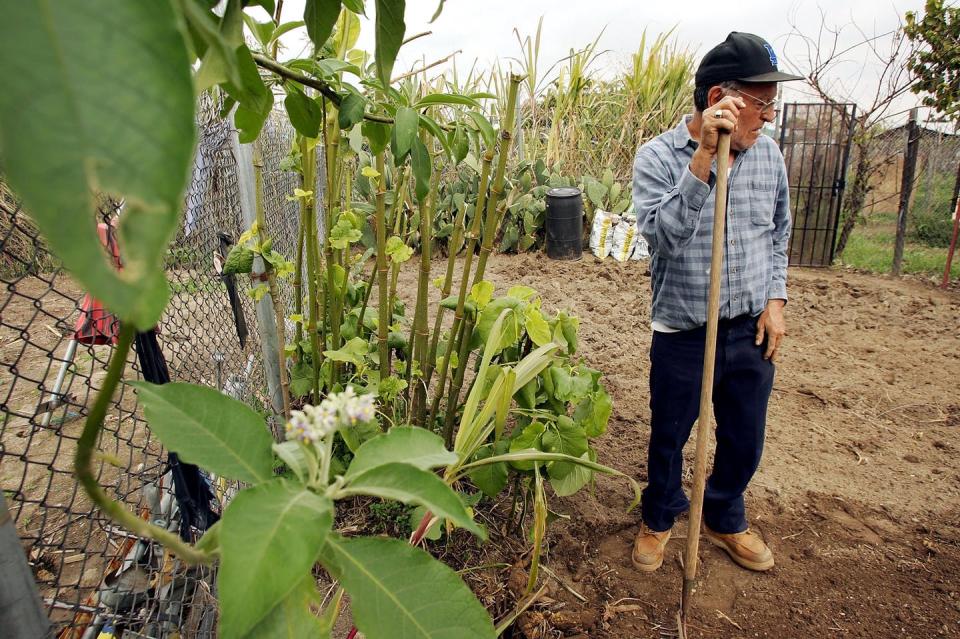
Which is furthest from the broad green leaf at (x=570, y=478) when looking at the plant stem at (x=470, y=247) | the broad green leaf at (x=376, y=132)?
the broad green leaf at (x=376, y=132)

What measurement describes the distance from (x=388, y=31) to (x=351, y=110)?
35 centimetres

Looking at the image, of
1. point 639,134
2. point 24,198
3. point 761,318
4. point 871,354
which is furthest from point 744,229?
point 639,134

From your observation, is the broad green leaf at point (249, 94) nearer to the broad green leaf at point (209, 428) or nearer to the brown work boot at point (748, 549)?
the broad green leaf at point (209, 428)

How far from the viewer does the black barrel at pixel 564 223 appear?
267 inches

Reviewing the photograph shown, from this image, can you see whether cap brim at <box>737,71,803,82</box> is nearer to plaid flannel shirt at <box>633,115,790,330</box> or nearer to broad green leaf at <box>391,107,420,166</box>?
plaid flannel shirt at <box>633,115,790,330</box>

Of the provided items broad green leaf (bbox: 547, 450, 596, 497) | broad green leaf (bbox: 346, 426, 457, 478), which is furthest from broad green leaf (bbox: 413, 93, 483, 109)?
broad green leaf (bbox: 547, 450, 596, 497)

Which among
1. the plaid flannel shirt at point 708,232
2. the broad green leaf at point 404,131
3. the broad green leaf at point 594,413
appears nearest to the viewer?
the broad green leaf at point 404,131

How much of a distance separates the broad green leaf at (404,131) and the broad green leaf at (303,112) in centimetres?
13

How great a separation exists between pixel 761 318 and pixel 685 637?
1.14m

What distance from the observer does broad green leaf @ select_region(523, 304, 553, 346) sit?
1.87 m

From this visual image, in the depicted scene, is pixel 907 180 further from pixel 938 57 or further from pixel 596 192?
pixel 596 192

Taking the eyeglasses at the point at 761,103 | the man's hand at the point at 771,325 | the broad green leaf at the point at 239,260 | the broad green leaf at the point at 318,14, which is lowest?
the man's hand at the point at 771,325

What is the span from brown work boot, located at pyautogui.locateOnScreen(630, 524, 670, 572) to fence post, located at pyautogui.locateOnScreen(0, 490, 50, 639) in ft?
6.50

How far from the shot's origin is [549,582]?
2.03 m
